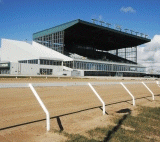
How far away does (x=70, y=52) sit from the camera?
66688 millimetres

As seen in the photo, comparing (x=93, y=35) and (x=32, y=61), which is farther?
(x=93, y=35)

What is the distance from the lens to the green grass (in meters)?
4.69

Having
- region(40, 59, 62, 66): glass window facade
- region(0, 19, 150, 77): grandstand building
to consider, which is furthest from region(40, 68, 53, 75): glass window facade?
region(40, 59, 62, 66): glass window facade

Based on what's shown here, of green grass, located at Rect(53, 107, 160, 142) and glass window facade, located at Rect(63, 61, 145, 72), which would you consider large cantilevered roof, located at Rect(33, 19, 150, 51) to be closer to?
glass window facade, located at Rect(63, 61, 145, 72)

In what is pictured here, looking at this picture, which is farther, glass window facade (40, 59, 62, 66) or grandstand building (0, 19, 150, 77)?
glass window facade (40, 59, 62, 66)

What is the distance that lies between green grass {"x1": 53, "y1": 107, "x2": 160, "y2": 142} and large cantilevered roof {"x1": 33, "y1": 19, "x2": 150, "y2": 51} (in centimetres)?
4915

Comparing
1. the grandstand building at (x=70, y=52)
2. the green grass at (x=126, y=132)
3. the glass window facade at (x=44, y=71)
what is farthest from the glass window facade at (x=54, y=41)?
the green grass at (x=126, y=132)

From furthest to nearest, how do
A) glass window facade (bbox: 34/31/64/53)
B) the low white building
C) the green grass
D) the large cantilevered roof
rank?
1. glass window facade (bbox: 34/31/64/53)
2. the large cantilevered roof
3. the low white building
4. the green grass

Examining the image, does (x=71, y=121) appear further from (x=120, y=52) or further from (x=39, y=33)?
(x=120, y=52)

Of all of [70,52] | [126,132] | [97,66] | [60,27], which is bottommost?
[126,132]

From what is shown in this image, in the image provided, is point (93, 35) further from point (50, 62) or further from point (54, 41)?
point (50, 62)

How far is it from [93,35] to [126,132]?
210 ft

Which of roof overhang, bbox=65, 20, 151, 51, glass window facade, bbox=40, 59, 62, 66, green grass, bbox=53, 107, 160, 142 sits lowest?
green grass, bbox=53, 107, 160, 142

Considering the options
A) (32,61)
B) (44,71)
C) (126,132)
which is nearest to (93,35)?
(44,71)
